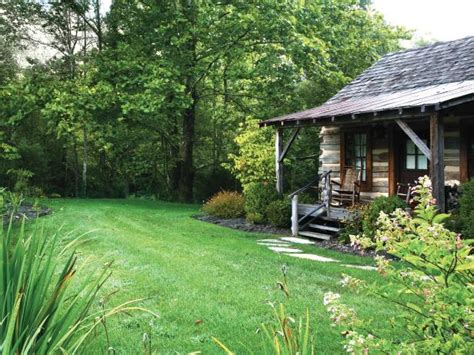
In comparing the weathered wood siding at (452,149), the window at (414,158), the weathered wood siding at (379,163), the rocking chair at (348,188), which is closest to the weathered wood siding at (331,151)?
the rocking chair at (348,188)

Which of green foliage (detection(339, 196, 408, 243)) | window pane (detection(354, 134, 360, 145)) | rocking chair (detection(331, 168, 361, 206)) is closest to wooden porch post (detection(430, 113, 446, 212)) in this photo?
green foliage (detection(339, 196, 408, 243))

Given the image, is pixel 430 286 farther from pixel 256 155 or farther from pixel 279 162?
pixel 256 155

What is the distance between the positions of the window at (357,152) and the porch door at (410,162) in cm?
94

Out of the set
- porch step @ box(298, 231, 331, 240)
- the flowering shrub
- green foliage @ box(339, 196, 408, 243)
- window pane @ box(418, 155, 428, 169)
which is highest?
window pane @ box(418, 155, 428, 169)

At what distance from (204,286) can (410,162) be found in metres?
7.59

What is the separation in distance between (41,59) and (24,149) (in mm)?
4108

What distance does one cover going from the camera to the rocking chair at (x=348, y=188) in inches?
455

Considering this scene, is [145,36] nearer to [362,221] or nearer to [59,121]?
[59,121]

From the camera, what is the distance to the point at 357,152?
12.7m

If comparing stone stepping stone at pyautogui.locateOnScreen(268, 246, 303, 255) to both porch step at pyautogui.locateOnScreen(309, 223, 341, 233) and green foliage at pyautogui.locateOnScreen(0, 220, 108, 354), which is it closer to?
porch step at pyautogui.locateOnScreen(309, 223, 341, 233)

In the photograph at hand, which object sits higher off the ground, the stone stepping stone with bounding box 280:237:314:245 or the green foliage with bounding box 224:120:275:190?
the green foliage with bounding box 224:120:275:190

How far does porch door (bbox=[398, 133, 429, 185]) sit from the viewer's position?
1117 cm

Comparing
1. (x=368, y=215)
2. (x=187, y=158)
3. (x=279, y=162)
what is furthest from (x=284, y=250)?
(x=187, y=158)

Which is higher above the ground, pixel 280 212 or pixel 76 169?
pixel 76 169
